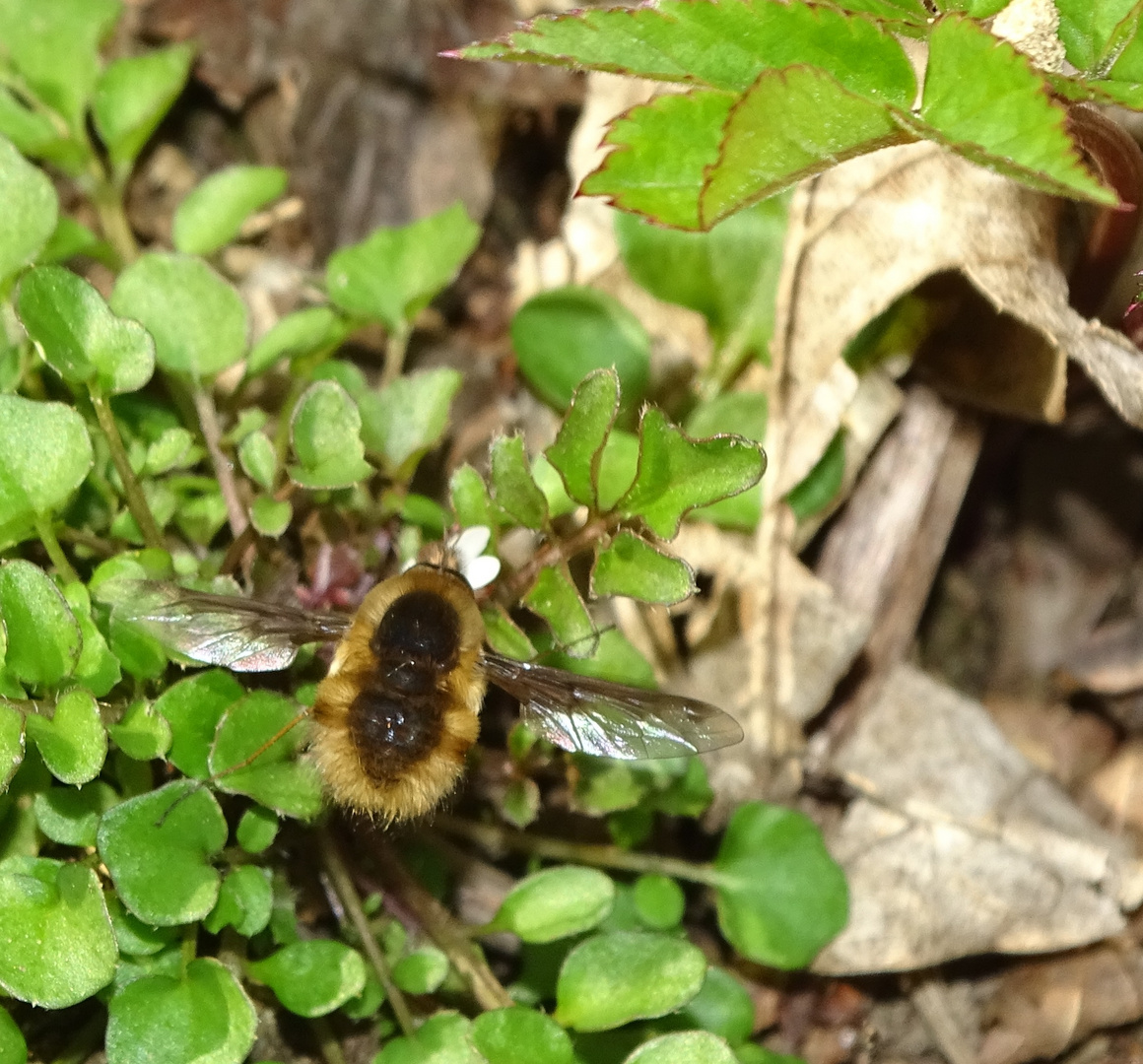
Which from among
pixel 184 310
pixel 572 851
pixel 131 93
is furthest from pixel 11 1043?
pixel 131 93

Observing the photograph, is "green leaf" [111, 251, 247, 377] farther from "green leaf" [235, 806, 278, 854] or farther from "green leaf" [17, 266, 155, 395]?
"green leaf" [235, 806, 278, 854]

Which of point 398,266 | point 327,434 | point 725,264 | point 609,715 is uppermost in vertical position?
point 725,264

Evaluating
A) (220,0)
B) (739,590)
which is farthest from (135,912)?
(220,0)

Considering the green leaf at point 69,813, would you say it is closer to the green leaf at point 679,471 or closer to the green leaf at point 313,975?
the green leaf at point 313,975

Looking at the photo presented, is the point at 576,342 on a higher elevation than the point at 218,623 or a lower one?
higher

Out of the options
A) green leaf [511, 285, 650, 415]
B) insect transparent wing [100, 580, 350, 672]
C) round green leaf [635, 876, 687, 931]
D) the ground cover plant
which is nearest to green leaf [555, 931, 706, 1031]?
the ground cover plant

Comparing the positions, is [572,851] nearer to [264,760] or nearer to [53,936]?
[264,760]

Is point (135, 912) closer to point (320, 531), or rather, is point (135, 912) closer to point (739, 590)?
point (320, 531)
